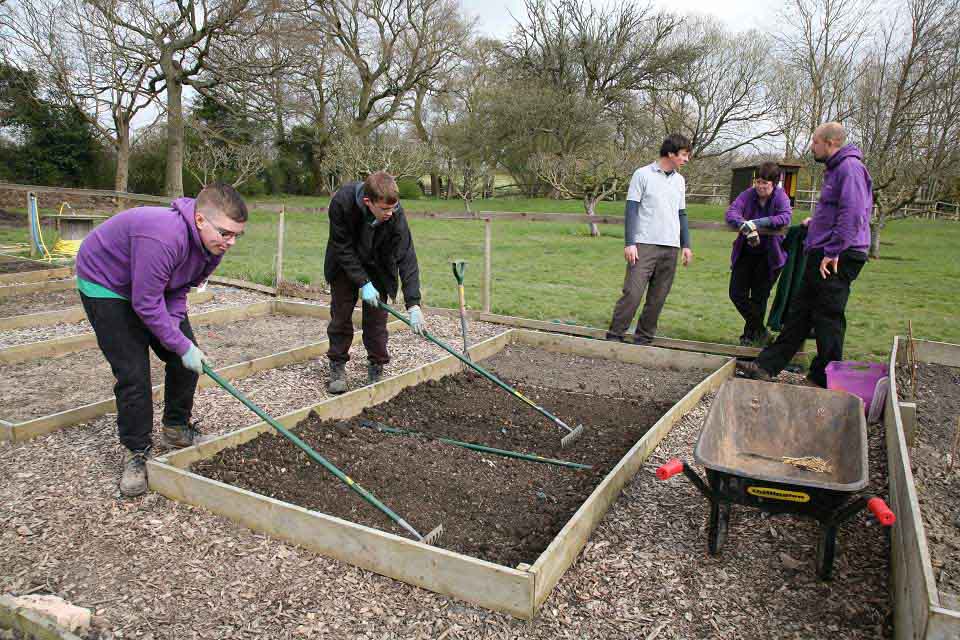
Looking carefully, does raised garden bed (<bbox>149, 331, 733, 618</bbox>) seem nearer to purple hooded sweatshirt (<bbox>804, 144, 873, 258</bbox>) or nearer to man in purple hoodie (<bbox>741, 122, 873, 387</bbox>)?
man in purple hoodie (<bbox>741, 122, 873, 387</bbox>)

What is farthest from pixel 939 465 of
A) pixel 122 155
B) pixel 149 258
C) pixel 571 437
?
pixel 122 155

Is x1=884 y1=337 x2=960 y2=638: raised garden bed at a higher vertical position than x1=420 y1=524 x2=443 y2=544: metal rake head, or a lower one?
higher

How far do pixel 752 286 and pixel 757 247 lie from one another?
0.41 meters

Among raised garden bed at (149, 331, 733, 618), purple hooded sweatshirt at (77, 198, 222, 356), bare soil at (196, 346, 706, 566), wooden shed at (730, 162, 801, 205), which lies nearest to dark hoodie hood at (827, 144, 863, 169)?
wooden shed at (730, 162, 801, 205)

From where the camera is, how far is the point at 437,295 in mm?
8328

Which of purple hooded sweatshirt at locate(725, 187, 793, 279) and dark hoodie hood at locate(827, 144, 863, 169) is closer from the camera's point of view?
dark hoodie hood at locate(827, 144, 863, 169)

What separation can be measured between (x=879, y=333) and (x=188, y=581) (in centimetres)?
663

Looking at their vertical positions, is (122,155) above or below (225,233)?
above

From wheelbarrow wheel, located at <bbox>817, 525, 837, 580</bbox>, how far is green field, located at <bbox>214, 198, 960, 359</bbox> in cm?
370

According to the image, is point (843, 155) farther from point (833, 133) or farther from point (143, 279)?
point (143, 279)

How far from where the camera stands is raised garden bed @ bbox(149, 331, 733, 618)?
2.55 metres

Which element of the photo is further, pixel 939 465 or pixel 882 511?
pixel 939 465

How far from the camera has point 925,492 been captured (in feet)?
11.0

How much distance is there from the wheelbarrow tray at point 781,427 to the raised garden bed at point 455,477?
18.8 inches
